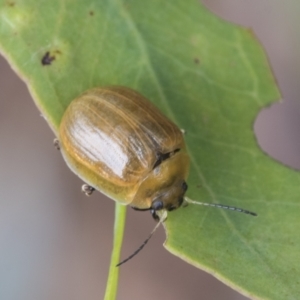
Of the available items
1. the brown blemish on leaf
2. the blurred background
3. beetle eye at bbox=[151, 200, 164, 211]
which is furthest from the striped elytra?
the blurred background

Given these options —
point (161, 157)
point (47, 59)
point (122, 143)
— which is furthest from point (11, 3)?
point (161, 157)

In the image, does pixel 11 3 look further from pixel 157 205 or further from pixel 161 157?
pixel 157 205

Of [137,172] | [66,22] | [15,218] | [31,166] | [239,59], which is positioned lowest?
[15,218]

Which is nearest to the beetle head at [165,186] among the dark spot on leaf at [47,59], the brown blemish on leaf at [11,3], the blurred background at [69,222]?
the dark spot on leaf at [47,59]

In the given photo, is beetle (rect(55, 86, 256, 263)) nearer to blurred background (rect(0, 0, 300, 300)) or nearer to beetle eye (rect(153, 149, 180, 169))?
beetle eye (rect(153, 149, 180, 169))

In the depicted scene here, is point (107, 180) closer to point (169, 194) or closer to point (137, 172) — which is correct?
point (137, 172)

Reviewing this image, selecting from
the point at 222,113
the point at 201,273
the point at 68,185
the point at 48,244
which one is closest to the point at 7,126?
the point at 68,185
